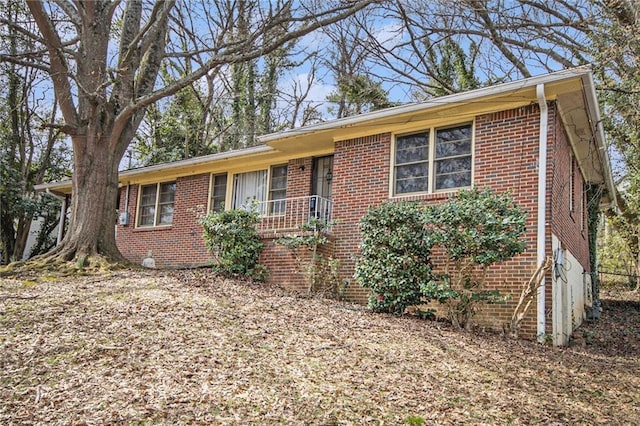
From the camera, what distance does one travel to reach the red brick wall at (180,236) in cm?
1344

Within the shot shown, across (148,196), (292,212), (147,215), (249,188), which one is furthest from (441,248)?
(148,196)

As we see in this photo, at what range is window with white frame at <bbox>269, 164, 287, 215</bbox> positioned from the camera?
12391mm

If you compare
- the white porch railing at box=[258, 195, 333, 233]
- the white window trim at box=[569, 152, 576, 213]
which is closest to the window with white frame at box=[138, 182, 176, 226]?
the white porch railing at box=[258, 195, 333, 233]

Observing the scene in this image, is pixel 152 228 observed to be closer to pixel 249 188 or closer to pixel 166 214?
pixel 166 214

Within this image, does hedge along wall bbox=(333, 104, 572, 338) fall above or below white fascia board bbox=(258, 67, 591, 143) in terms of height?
below

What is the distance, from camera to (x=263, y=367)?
196 inches

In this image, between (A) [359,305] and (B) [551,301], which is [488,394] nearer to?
(B) [551,301]

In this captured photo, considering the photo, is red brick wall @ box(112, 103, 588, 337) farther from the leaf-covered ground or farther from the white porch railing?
the leaf-covered ground

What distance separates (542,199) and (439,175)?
1.93 m

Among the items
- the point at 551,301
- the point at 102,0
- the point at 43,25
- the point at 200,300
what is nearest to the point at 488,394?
the point at 551,301

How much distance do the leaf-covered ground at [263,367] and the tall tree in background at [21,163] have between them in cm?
1117

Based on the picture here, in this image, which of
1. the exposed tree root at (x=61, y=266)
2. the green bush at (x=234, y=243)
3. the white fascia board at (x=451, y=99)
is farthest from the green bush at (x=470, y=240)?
the exposed tree root at (x=61, y=266)

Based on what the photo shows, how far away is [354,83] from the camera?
19.1m

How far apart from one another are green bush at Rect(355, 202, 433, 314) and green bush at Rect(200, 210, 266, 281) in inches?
116
